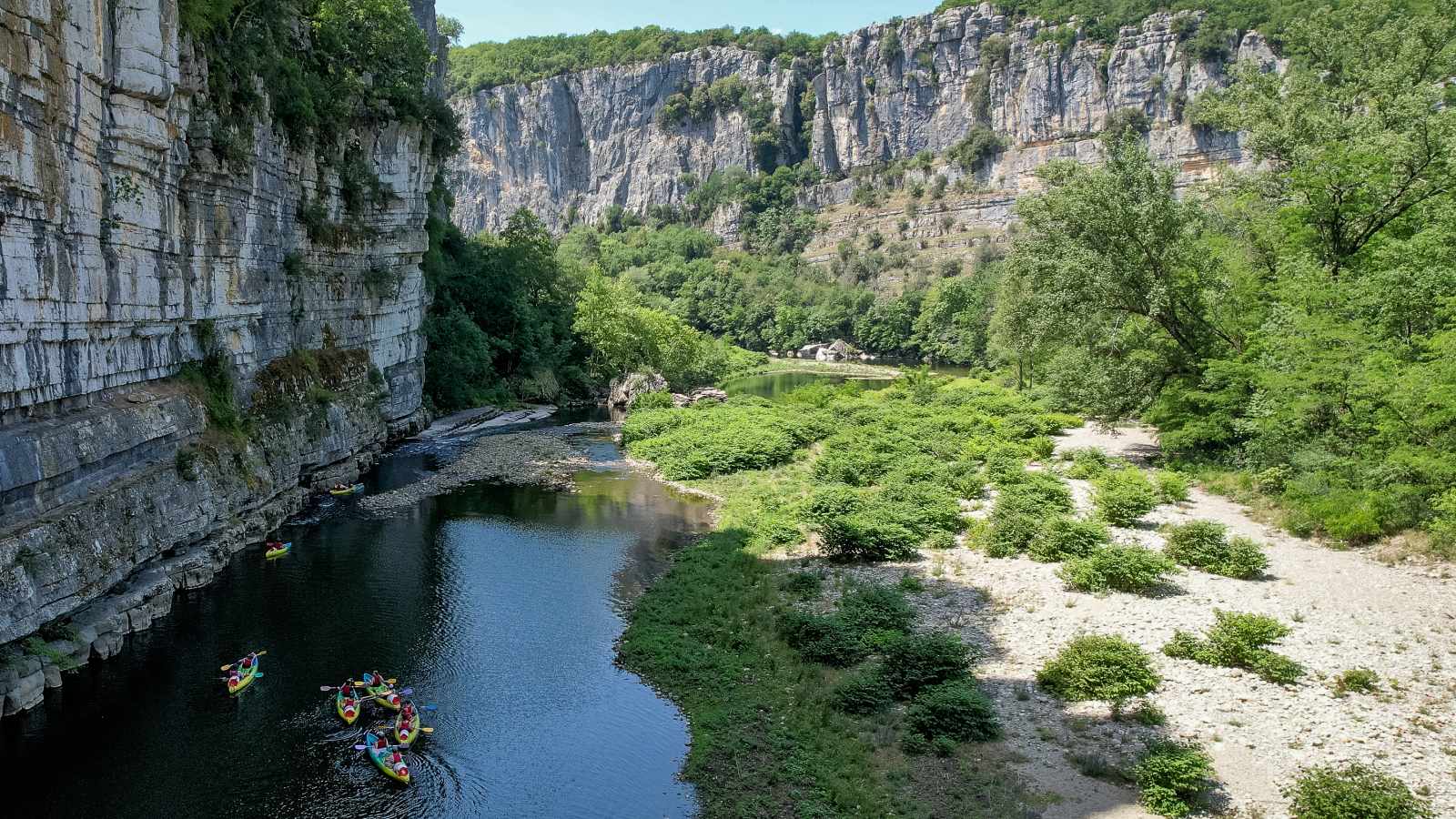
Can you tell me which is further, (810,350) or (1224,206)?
(810,350)

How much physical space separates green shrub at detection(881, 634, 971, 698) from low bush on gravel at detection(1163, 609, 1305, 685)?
366 centimetres

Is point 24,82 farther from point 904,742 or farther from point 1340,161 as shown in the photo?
point 1340,161

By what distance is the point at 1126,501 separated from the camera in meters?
24.6

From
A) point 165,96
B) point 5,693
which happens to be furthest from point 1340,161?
point 5,693

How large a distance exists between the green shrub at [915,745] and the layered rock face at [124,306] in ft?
47.3

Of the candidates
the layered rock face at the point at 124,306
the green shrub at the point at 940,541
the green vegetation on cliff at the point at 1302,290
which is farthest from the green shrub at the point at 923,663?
the layered rock face at the point at 124,306

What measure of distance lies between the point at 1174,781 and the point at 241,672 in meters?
15.2

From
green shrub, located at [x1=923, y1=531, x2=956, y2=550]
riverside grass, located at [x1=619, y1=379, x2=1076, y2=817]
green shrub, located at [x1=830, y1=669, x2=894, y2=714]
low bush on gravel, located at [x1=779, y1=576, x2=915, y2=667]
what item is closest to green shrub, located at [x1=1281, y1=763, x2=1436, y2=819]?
riverside grass, located at [x1=619, y1=379, x2=1076, y2=817]

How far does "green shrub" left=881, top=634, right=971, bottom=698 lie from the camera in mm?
16047

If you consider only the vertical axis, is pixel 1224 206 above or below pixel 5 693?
above

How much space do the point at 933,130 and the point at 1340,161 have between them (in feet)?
390

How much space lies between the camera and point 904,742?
1435cm

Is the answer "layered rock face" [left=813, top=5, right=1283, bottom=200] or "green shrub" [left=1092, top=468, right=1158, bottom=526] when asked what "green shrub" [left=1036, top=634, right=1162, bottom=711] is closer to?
"green shrub" [left=1092, top=468, right=1158, bottom=526]

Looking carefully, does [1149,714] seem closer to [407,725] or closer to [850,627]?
[850,627]
